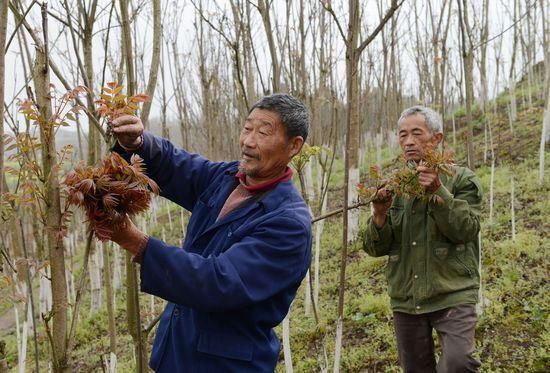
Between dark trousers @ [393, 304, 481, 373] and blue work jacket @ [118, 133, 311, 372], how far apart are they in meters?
1.16

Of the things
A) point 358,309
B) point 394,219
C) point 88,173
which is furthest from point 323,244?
point 88,173

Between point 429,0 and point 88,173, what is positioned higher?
point 429,0

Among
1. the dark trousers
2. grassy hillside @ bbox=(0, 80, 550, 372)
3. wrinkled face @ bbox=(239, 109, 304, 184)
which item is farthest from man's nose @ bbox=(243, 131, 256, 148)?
the dark trousers

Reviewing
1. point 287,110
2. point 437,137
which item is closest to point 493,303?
point 437,137

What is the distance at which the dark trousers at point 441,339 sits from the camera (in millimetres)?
2420

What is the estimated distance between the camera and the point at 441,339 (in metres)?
2.57

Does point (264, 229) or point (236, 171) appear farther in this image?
point (236, 171)

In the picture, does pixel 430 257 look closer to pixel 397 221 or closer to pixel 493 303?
pixel 397 221

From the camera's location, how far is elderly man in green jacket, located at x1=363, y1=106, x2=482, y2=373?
2.45 m

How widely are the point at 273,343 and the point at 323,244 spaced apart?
259 inches

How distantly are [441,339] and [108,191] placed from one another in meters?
2.07

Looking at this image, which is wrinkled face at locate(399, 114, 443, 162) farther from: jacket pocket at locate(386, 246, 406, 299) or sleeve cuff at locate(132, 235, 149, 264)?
sleeve cuff at locate(132, 235, 149, 264)

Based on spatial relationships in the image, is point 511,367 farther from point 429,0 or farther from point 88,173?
point 429,0

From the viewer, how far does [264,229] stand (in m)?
1.59
